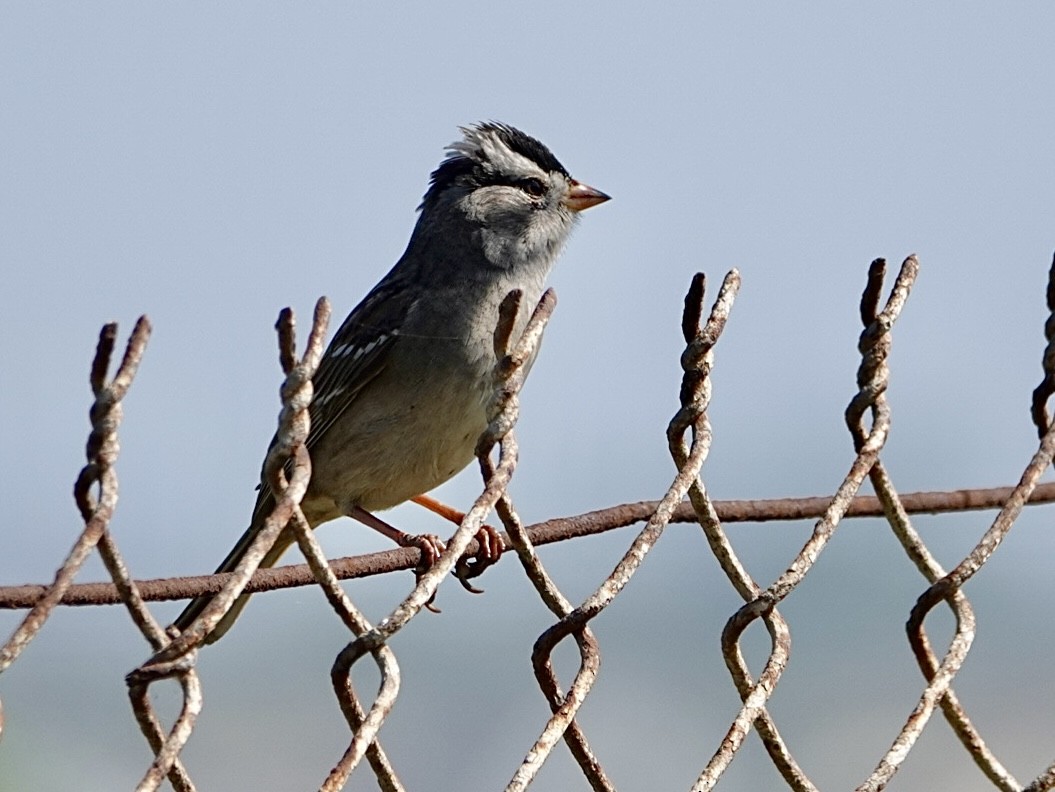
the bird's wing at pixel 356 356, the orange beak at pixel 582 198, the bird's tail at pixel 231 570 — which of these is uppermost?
the orange beak at pixel 582 198

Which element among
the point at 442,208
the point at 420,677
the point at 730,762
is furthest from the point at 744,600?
the point at 420,677

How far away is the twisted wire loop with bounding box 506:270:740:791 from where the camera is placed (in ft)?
6.82

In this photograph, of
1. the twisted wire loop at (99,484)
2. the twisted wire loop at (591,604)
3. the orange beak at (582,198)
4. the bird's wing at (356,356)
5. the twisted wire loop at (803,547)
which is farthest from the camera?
the orange beak at (582,198)

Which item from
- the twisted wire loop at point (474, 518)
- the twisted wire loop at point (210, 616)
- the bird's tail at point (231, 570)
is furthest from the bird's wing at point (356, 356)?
the twisted wire loop at point (210, 616)

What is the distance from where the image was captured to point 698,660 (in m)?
51.7

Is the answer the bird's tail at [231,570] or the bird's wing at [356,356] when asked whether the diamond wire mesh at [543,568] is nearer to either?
the bird's tail at [231,570]

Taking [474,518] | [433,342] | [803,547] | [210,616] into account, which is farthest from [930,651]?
[433,342]

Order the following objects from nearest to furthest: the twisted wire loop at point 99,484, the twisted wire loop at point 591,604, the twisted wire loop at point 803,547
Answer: the twisted wire loop at point 99,484 < the twisted wire loop at point 591,604 < the twisted wire loop at point 803,547

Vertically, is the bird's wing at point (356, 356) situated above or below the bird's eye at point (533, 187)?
below

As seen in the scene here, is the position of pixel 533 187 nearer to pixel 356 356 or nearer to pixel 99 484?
pixel 356 356

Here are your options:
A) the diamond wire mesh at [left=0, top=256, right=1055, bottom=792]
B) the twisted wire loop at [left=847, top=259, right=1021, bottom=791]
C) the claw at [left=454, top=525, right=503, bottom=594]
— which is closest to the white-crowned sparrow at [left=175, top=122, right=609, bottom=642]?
the claw at [left=454, top=525, right=503, bottom=594]

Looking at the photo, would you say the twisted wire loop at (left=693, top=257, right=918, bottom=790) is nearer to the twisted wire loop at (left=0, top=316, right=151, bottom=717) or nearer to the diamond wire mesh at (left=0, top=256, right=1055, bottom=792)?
the diamond wire mesh at (left=0, top=256, right=1055, bottom=792)

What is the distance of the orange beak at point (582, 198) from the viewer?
5.59 metres

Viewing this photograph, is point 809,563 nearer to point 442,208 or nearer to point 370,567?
point 370,567
